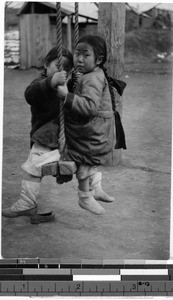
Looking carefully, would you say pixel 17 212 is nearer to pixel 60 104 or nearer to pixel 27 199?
pixel 27 199

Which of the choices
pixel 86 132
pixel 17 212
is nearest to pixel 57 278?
pixel 17 212

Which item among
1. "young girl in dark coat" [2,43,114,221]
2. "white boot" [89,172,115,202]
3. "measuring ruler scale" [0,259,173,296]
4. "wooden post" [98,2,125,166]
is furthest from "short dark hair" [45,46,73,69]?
"measuring ruler scale" [0,259,173,296]

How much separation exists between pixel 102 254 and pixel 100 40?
518mm

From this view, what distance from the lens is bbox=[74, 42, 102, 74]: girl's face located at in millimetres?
1297

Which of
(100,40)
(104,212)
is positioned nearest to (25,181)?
(104,212)

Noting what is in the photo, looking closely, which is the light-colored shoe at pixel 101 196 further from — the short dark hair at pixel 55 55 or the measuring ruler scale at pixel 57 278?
the short dark hair at pixel 55 55

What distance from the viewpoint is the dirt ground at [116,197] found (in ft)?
4.46

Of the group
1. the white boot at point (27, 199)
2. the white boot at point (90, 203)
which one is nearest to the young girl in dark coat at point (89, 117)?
the white boot at point (90, 203)

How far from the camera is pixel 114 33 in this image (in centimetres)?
138

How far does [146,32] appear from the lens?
1.44m

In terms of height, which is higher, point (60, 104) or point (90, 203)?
point (60, 104)

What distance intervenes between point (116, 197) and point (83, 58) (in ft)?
1.14

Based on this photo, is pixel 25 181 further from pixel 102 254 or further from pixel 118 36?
pixel 118 36

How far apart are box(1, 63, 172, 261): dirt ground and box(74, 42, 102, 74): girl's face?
0.11m
